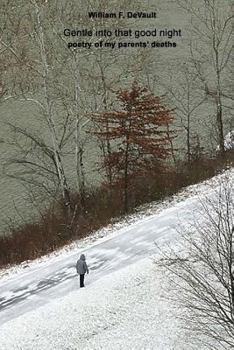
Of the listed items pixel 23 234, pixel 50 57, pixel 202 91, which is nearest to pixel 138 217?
pixel 23 234

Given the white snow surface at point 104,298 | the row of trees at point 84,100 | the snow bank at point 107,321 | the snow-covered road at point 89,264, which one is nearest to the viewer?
the snow bank at point 107,321

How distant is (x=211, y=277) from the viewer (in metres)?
15.9

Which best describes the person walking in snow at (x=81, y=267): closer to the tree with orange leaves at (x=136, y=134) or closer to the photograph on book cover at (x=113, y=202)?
the photograph on book cover at (x=113, y=202)

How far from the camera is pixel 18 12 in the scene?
2806 centimetres

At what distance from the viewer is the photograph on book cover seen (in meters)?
15.0

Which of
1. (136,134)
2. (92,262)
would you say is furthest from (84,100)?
(92,262)

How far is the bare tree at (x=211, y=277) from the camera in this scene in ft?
37.2

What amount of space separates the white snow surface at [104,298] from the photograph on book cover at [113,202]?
4 cm

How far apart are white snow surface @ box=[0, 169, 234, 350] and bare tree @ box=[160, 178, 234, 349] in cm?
51

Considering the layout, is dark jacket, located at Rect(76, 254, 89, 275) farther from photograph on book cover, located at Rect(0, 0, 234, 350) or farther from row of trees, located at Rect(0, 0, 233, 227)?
row of trees, located at Rect(0, 0, 233, 227)

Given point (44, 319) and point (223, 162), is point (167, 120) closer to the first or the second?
point (223, 162)

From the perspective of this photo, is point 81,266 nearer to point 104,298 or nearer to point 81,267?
point 81,267

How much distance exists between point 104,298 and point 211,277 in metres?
3.17

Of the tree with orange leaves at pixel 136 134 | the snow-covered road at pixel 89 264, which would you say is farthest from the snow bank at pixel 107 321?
the tree with orange leaves at pixel 136 134
